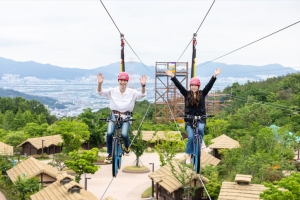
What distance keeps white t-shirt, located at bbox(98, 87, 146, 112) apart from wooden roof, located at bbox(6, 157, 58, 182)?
66.3 ft

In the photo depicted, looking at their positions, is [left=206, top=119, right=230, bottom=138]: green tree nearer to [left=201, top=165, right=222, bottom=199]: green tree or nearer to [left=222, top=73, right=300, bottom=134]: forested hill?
[left=222, top=73, right=300, bottom=134]: forested hill

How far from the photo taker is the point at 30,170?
28.6m

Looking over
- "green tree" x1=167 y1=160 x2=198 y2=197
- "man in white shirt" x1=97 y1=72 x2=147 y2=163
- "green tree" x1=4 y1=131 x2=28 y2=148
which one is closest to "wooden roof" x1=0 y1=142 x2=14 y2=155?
"green tree" x1=4 y1=131 x2=28 y2=148

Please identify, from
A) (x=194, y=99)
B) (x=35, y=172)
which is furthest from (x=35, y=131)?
(x=194, y=99)

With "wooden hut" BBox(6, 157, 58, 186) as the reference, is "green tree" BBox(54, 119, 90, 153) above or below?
above

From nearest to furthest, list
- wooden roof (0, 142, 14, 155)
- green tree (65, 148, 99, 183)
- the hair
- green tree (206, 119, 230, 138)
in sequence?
1. the hair
2. green tree (65, 148, 99, 183)
3. wooden roof (0, 142, 14, 155)
4. green tree (206, 119, 230, 138)

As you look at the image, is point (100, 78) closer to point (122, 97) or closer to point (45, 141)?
point (122, 97)

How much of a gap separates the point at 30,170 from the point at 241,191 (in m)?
14.9

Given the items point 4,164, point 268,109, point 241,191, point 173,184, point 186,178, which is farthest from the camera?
point 268,109

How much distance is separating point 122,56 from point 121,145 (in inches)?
95.1

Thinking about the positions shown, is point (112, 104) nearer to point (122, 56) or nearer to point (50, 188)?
point (122, 56)

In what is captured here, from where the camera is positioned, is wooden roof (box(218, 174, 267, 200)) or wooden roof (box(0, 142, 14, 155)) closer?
wooden roof (box(218, 174, 267, 200))

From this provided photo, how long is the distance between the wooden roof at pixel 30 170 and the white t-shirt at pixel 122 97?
66.3ft

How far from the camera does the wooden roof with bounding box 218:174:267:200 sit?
20250mm
